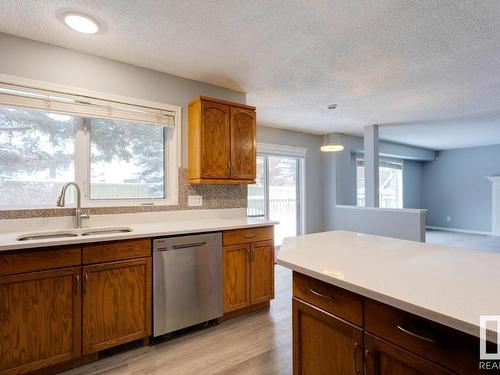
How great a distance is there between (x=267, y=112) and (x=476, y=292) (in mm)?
Result: 3690

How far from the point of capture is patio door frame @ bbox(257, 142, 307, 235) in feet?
16.8

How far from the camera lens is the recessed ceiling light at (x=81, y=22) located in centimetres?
187

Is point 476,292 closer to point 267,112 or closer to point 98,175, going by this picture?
point 98,175

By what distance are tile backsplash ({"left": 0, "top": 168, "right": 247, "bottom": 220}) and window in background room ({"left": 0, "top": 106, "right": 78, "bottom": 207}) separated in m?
0.11

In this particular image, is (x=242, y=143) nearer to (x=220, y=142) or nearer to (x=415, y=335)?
(x=220, y=142)

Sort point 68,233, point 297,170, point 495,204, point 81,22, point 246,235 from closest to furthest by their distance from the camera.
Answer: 1. point 81,22
2. point 68,233
3. point 246,235
4. point 297,170
5. point 495,204

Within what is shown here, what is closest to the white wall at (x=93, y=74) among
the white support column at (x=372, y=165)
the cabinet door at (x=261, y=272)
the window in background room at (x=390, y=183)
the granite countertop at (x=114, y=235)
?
the granite countertop at (x=114, y=235)

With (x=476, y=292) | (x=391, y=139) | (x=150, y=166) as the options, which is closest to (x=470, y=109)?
(x=391, y=139)

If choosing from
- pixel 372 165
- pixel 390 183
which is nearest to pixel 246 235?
pixel 372 165

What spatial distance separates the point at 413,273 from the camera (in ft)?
3.60

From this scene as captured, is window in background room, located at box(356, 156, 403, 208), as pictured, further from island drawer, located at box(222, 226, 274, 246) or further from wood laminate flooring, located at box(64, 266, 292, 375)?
wood laminate flooring, located at box(64, 266, 292, 375)

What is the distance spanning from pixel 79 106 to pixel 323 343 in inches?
100

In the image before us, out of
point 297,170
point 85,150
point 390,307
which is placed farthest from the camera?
point 297,170

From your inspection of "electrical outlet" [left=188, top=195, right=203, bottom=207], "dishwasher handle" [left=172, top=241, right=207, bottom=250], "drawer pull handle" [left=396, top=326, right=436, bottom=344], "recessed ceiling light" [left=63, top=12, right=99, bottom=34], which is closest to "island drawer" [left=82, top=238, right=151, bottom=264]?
"dishwasher handle" [left=172, top=241, right=207, bottom=250]
